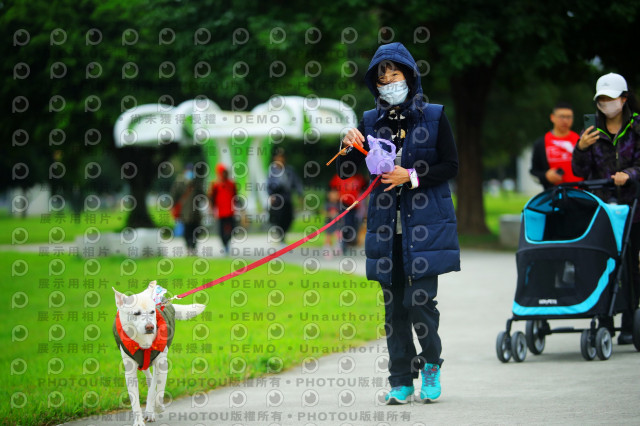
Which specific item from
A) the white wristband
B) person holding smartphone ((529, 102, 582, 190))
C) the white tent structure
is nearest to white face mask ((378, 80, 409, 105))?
the white wristband

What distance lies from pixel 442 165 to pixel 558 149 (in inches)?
151

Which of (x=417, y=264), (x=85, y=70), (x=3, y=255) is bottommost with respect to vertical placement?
(x=3, y=255)

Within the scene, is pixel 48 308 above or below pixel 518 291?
below

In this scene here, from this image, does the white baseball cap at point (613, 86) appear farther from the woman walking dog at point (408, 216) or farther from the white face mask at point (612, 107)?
the woman walking dog at point (408, 216)

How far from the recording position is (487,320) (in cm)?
1105

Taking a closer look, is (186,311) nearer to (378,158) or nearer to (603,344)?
(378,158)

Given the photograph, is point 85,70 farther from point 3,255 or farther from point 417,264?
point 417,264

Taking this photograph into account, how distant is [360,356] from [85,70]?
22.1 metres

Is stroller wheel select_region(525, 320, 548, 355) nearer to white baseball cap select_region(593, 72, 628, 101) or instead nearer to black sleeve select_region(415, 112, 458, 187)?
white baseball cap select_region(593, 72, 628, 101)

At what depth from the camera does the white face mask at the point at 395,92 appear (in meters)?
6.39

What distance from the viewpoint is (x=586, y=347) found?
7.95 m

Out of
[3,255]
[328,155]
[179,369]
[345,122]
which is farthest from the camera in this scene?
[328,155]

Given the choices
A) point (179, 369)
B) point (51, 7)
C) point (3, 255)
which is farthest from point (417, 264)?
point (51, 7)

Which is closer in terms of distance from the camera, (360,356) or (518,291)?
(518,291)
